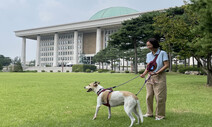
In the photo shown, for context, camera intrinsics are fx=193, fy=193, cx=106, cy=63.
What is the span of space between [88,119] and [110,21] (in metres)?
81.7

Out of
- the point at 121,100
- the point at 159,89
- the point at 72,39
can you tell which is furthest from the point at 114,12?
the point at 121,100

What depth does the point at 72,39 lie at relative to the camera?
104688 mm

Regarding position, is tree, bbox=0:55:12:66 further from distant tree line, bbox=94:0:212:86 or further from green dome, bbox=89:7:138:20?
distant tree line, bbox=94:0:212:86

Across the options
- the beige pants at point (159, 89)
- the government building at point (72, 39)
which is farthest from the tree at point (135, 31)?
the government building at point (72, 39)

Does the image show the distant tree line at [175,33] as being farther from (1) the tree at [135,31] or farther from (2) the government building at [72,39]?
(2) the government building at [72,39]

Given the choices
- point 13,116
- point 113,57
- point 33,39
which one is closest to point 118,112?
point 13,116

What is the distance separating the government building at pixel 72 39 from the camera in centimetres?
9219

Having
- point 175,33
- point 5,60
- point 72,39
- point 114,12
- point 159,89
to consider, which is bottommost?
point 159,89

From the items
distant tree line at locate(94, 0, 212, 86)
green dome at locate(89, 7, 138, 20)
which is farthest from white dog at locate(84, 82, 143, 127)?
green dome at locate(89, 7, 138, 20)

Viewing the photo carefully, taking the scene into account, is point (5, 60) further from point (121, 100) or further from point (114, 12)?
point (121, 100)

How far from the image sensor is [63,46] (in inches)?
4250

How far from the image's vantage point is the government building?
92.2 metres

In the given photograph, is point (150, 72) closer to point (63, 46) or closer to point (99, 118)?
point (99, 118)

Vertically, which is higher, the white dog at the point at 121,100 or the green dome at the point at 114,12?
the green dome at the point at 114,12
